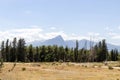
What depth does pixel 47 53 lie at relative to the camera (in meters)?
173

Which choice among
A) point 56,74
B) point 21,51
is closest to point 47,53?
point 21,51

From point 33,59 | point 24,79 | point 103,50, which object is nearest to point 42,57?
point 33,59

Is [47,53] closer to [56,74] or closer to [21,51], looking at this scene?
[21,51]

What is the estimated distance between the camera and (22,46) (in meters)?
166

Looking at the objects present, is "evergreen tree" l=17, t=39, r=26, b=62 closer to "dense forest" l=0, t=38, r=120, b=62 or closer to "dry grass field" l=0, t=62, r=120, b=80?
"dense forest" l=0, t=38, r=120, b=62

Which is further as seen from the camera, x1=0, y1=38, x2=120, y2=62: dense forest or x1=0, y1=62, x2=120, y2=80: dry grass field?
x1=0, y1=38, x2=120, y2=62: dense forest

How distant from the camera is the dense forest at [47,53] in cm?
16166

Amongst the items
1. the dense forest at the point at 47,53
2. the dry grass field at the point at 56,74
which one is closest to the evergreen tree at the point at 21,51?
the dense forest at the point at 47,53

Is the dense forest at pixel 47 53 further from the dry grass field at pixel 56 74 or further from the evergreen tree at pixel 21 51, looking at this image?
the dry grass field at pixel 56 74

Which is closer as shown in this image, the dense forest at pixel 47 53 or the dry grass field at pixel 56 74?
the dry grass field at pixel 56 74

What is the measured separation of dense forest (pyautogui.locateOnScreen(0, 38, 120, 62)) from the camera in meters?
162

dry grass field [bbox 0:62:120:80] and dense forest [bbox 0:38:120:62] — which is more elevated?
dense forest [bbox 0:38:120:62]

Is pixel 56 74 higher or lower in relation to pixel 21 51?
lower

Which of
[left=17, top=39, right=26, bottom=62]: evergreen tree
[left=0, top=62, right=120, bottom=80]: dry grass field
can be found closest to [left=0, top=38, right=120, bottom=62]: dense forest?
[left=17, top=39, right=26, bottom=62]: evergreen tree
